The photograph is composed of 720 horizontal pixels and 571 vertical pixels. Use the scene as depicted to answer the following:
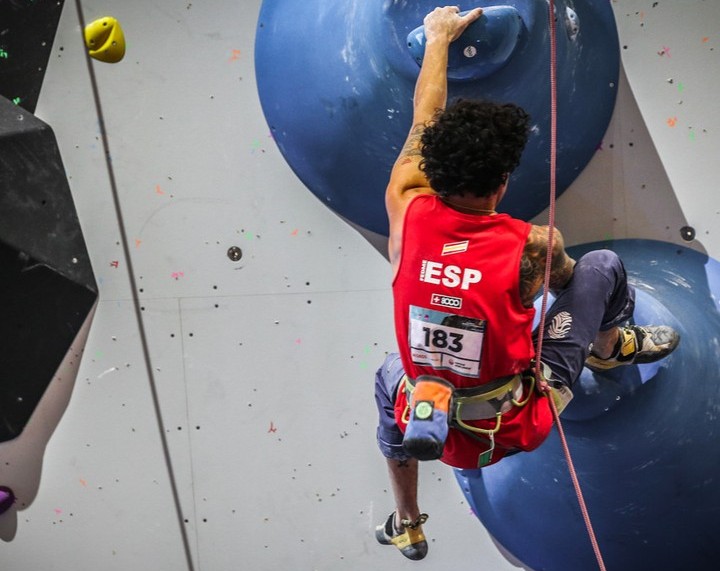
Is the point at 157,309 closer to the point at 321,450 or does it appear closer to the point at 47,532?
the point at 321,450

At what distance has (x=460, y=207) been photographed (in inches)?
64.7

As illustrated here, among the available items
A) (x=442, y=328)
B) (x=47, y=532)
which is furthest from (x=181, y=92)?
(x=47, y=532)

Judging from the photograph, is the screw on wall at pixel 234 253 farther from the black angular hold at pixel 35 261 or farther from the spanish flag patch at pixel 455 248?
the spanish flag patch at pixel 455 248

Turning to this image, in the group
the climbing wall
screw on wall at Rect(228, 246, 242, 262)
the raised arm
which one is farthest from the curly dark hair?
screw on wall at Rect(228, 246, 242, 262)

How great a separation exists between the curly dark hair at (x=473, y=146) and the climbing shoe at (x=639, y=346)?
48 cm

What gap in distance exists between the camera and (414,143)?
1.77 meters

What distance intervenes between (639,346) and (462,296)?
1.59ft

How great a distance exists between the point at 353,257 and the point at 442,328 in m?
0.71

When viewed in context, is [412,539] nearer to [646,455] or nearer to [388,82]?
[646,455]

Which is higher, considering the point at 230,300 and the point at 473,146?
the point at 473,146

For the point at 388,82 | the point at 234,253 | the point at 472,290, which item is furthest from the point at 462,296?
the point at 234,253

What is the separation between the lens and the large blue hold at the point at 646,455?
1985 millimetres

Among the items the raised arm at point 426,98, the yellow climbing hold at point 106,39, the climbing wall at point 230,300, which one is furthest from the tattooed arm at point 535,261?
the yellow climbing hold at point 106,39

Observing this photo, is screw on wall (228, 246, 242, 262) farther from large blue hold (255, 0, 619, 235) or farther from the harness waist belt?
the harness waist belt
